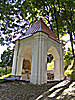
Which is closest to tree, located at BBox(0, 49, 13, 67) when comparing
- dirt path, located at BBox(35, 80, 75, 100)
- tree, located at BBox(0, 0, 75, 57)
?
tree, located at BBox(0, 0, 75, 57)

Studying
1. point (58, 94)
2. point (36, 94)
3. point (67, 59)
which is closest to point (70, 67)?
point (67, 59)

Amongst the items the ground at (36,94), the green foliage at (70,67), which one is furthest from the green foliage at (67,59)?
the ground at (36,94)

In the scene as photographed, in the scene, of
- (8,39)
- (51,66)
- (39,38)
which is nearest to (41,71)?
(39,38)

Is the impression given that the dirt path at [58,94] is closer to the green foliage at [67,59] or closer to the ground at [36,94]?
the ground at [36,94]

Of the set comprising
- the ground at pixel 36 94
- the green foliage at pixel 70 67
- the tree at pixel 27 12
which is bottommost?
the ground at pixel 36 94

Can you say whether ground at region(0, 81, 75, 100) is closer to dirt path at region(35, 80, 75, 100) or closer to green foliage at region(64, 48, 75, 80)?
dirt path at region(35, 80, 75, 100)

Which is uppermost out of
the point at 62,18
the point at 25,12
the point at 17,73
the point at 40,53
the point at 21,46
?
the point at 25,12

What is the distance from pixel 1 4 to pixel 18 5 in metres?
2.00

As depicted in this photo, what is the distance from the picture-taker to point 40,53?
6.68 m

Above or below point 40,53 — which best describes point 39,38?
above

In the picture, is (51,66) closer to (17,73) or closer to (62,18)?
(17,73)

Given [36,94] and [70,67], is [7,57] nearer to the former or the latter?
[70,67]

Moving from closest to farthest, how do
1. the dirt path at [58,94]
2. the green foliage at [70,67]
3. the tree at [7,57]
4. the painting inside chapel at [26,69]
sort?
the dirt path at [58,94], the green foliage at [70,67], the painting inside chapel at [26,69], the tree at [7,57]

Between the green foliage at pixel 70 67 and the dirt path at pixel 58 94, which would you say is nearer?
the dirt path at pixel 58 94
